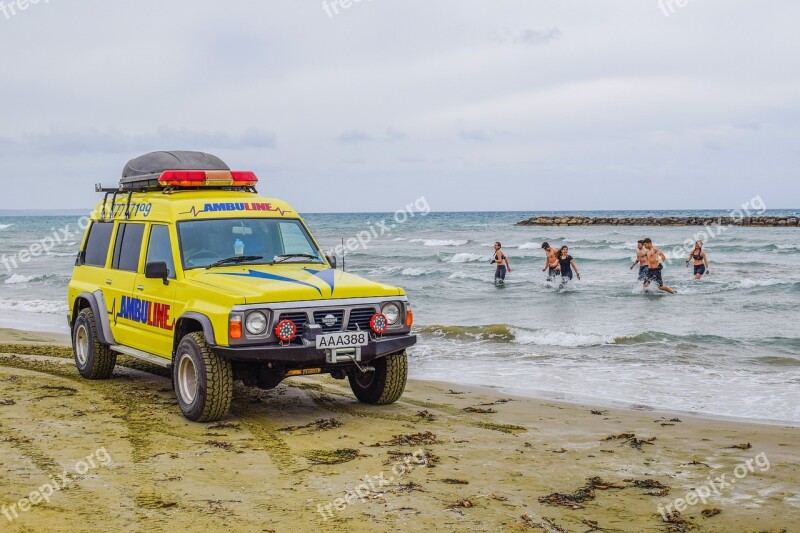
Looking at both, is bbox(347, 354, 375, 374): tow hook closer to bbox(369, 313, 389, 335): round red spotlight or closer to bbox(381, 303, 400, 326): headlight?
bbox(369, 313, 389, 335): round red spotlight

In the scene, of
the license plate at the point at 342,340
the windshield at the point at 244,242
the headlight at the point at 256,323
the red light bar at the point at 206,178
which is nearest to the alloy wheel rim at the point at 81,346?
the red light bar at the point at 206,178

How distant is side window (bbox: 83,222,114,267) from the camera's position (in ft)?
31.7

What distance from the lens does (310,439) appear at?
7.19 metres

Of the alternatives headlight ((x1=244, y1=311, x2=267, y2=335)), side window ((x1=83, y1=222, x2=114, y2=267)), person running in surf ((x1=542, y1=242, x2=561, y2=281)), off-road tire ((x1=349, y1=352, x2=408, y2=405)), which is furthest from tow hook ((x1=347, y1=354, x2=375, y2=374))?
person running in surf ((x1=542, y1=242, x2=561, y2=281))

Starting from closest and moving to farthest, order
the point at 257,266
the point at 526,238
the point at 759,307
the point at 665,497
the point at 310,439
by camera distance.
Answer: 1. the point at 665,497
2. the point at 310,439
3. the point at 257,266
4. the point at 759,307
5. the point at 526,238

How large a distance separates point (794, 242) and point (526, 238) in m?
17.4

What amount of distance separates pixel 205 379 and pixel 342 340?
1247 millimetres

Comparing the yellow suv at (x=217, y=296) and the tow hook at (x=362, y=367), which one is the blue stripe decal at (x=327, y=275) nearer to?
the yellow suv at (x=217, y=296)

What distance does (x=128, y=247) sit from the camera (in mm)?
9141

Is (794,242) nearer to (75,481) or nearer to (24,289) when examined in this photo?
(24,289)

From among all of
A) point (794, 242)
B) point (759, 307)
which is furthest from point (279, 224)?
point (794, 242)

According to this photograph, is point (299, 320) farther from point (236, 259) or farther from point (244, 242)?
point (244, 242)

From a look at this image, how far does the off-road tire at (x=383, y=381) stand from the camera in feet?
27.2

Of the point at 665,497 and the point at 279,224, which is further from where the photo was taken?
the point at 279,224
